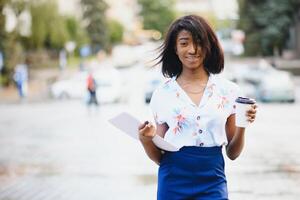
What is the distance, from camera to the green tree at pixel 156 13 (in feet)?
347

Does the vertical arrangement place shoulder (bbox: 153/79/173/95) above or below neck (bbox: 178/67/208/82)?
below

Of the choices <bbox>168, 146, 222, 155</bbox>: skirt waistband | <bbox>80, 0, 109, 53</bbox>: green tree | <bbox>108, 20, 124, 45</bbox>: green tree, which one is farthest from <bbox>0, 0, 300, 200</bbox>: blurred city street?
<bbox>108, 20, 124, 45</bbox>: green tree

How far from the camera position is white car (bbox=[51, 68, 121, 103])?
30.2 metres

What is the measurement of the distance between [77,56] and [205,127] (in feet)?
203

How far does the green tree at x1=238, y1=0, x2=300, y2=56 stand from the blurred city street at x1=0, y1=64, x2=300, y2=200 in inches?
1453

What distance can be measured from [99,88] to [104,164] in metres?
20.3

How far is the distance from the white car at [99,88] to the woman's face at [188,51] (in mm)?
24235

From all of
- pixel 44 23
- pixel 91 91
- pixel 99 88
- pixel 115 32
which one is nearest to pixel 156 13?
pixel 115 32

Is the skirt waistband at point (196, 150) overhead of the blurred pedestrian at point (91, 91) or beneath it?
overhead

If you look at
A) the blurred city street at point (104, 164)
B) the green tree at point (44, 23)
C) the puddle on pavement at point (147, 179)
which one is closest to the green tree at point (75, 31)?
the green tree at point (44, 23)

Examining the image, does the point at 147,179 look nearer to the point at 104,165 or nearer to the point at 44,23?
the point at 104,165

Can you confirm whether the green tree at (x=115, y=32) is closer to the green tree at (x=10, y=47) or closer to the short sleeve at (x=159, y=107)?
the green tree at (x=10, y=47)

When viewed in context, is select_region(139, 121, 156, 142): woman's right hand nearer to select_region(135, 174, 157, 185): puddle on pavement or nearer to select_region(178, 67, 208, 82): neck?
select_region(178, 67, 208, 82): neck

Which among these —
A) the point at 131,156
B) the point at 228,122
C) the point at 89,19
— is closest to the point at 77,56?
the point at 89,19
